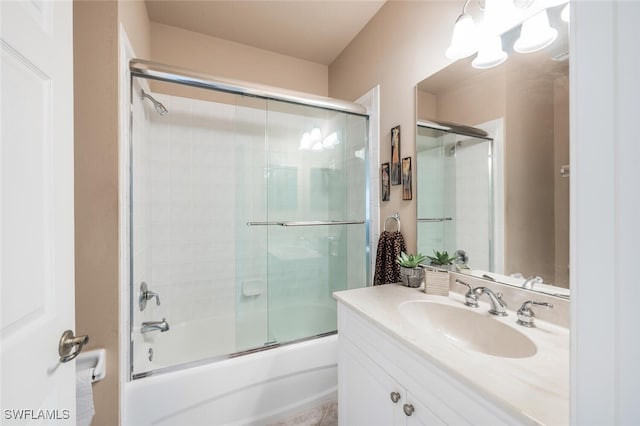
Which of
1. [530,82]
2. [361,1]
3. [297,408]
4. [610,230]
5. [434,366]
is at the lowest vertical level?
[297,408]

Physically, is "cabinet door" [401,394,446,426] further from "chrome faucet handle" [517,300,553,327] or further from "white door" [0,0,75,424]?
"white door" [0,0,75,424]

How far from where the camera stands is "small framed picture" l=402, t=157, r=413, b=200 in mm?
1477

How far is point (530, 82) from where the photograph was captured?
0.96 metres

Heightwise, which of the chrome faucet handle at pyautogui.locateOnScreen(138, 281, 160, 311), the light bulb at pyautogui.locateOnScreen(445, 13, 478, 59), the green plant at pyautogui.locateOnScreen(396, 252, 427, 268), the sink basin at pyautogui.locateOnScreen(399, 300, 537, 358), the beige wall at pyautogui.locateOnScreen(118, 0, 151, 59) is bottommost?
the chrome faucet handle at pyautogui.locateOnScreen(138, 281, 160, 311)

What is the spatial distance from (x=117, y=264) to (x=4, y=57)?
2.87 ft

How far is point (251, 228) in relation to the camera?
1872 mm

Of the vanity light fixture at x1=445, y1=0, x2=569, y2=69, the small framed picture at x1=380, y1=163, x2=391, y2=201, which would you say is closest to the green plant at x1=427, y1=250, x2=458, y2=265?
the small framed picture at x1=380, y1=163, x2=391, y2=201

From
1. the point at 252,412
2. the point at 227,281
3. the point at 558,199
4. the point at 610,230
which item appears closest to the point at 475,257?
the point at 558,199

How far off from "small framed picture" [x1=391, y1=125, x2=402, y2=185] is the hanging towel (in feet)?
1.08

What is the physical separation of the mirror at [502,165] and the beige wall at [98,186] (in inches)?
57.9

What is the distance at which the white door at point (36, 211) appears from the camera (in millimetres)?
463

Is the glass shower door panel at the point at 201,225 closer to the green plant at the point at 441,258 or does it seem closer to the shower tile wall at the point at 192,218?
the shower tile wall at the point at 192,218

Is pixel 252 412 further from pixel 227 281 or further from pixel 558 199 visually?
pixel 558 199

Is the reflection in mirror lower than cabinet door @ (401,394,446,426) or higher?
higher
